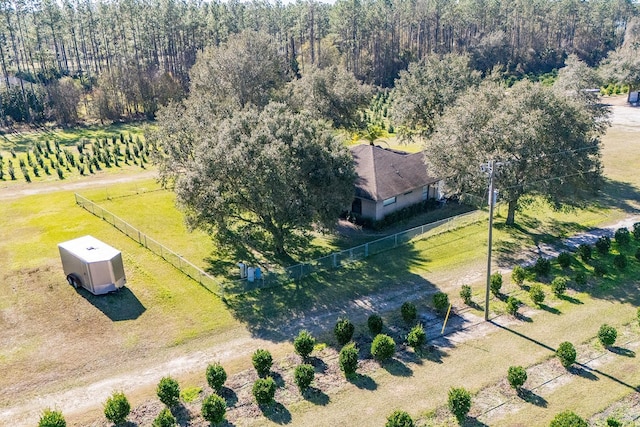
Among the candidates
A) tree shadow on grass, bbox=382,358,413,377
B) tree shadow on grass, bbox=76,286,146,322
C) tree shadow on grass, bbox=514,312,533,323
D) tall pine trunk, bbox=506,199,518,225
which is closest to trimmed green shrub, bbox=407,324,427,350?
tree shadow on grass, bbox=382,358,413,377

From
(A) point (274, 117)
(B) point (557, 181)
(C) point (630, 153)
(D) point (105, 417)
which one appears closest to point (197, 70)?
(A) point (274, 117)

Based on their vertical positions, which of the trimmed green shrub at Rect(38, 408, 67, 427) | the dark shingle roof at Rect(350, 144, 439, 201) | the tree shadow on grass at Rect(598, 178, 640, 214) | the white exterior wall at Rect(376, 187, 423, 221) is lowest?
the tree shadow on grass at Rect(598, 178, 640, 214)

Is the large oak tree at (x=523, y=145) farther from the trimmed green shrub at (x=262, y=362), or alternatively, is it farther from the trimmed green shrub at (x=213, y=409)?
the trimmed green shrub at (x=213, y=409)

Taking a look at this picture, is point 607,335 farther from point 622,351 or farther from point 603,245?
point 603,245

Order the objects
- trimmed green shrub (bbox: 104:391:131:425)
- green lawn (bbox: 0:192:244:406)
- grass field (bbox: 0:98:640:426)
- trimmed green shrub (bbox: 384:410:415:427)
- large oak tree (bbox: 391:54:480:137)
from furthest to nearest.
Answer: large oak tree (bbox: 391:54:480:137) < green lawn (bbox: 0:192:244:406) < grass field (bbox: 0:98:640:426) < trimmed green shrub (bbox: 104:391:131:425) < trimmed green shrub (bbox: 384:410:415:427)

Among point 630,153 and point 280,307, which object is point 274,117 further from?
point 630,153

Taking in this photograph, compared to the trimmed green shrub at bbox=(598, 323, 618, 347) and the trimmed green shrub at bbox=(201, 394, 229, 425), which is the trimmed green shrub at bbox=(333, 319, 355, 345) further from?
the trimmed green shrub at bbox=(598, 323, 618, 347)
